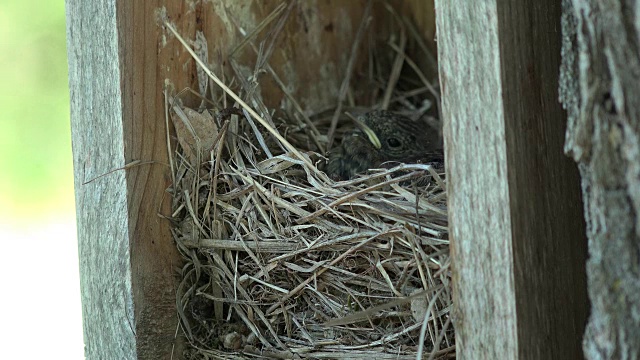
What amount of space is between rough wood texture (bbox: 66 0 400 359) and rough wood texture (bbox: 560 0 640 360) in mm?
1101

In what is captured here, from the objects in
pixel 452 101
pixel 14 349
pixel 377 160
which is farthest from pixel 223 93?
pixel 14 349

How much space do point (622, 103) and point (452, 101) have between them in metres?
0.30

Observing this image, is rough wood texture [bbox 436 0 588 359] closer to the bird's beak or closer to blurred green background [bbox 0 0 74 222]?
the bird's beak

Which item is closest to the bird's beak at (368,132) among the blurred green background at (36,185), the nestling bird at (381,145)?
the nestling bird at (381,145)

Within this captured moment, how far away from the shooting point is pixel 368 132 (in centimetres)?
302

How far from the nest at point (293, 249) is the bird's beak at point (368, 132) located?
0.47 meters

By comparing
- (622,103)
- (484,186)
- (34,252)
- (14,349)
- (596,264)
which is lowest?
(14,349)

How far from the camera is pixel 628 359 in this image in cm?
143

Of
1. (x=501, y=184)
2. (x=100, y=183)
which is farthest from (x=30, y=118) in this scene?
(x=501, y=184)

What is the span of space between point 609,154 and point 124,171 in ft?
3.80

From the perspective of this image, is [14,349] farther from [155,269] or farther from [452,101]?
[452,101]

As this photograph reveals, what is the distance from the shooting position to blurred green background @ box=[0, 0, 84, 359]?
3996 millimetres

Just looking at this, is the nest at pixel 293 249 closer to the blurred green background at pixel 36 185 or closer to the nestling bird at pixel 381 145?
the nestling bird at pixel 381 145

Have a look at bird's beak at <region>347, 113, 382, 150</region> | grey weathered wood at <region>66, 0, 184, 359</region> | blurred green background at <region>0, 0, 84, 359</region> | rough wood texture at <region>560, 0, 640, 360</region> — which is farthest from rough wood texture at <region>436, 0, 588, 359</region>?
blurred green background at <region>0, 0, 84, 359</region>
